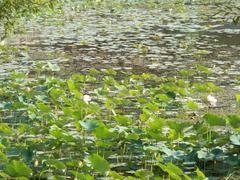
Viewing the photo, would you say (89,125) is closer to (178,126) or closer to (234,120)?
(178,126)

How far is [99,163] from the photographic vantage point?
→ 2.98 m

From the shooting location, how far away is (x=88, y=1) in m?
17.4

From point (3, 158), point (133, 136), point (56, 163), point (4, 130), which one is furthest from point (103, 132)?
point (4, 130)

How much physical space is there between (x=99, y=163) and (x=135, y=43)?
6638 millimetres

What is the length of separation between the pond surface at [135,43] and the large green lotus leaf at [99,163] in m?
2.88

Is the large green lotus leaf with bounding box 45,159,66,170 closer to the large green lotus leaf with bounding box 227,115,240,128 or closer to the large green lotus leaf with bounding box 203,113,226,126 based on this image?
the large green lotus leaf with bounding box 203,113,226,126

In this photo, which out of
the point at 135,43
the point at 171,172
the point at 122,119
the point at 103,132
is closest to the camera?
the point at 171,172

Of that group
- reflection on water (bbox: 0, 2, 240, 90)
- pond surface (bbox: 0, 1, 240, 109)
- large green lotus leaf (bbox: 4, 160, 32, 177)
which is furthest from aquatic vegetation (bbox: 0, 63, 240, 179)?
reflection on water (bbox: 0, 2, 240, 90)

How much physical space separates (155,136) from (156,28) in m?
7.97

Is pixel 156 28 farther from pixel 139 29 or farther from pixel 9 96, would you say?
pixel 9 96

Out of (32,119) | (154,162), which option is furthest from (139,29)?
(154,162)

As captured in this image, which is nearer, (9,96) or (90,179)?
(90,179)

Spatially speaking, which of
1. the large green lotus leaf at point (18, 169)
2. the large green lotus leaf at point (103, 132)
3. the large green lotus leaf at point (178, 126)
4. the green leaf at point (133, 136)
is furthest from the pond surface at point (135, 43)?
the large green lotus leaf at point (18, 169)

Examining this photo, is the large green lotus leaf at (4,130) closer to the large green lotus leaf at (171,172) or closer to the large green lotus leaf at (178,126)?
the large green lotus leaf at (178,126)
